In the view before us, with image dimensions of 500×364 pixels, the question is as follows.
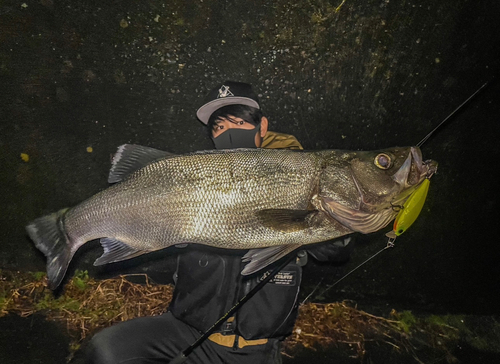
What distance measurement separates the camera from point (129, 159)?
2.59 meters

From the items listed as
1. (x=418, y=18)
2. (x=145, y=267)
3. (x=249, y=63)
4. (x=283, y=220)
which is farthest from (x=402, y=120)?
(x=145, y=267)

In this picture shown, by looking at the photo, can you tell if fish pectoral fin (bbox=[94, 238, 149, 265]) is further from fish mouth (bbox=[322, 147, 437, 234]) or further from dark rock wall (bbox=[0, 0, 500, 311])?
fish mouth (bbox=[322, 147, 437, 234])

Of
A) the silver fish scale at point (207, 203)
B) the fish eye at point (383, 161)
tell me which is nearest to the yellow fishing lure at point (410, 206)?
the fish eye at point (383, 161)

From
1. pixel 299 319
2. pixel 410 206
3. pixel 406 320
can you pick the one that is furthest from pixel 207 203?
pixel 406 320

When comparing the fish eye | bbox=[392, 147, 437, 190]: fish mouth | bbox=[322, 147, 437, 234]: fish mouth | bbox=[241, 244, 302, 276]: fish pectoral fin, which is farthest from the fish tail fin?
bbox=[392, 147, 437, 190]: fish mouth

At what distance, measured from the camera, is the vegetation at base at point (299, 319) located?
11.3 ft

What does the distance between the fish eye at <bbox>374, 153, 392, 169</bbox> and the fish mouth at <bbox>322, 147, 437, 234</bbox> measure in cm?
10

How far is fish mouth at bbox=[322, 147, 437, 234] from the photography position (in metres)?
2.16

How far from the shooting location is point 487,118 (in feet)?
11.6

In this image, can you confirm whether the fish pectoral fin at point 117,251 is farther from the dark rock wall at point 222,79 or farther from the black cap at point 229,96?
the black cap at point 229,96

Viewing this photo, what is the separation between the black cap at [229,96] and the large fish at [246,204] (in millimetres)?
748

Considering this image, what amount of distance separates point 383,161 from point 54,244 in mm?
2687

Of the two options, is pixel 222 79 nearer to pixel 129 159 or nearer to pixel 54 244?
pixel 129 159

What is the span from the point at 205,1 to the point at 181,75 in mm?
746
